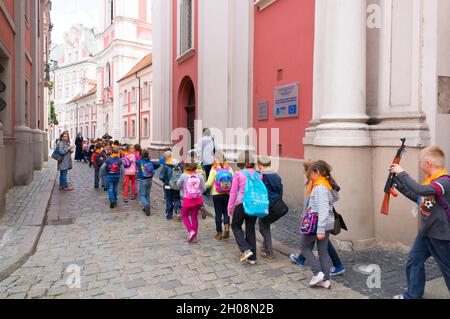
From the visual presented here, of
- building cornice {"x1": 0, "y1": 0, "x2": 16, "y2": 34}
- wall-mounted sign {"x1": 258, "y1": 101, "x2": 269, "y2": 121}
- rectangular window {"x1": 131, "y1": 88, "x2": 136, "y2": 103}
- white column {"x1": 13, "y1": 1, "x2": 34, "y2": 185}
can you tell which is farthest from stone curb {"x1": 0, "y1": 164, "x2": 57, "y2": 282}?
rectangular window {"x1": 131, "y1": 88, "x2": 136, "y2": 103}

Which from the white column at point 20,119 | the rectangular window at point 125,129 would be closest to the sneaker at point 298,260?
the white column at point 20,119

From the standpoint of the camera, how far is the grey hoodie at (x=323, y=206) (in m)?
4.03

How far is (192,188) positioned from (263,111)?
14.2 ft

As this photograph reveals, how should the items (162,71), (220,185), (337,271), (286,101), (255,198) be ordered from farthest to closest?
(162,71)
(286,101)
(220,185)
(255,198)
(337,271)

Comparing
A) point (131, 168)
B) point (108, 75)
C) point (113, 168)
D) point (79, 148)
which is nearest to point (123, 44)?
point (108, 75)

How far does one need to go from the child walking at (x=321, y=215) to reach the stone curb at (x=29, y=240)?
358 cm

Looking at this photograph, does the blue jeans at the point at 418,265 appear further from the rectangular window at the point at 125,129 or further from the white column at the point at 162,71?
A: the rectangular window at the point at 125,129

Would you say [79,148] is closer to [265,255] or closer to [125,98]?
[125,98]

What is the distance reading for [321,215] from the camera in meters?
4.04

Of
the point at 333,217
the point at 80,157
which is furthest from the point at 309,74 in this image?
the point at 80,157

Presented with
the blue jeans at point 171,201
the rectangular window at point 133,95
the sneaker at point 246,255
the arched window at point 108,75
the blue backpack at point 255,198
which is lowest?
the sneaker at point 246,255

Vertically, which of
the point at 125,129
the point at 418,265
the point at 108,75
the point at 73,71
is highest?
the point at 73,71

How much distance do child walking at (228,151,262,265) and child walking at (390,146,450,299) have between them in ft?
6.39
